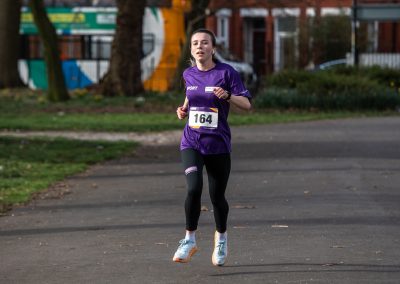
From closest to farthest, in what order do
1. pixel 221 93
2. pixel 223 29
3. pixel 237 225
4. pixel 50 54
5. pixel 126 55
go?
pixel 221 93
pixel 237 225
pixel 50 54
pixel 126 55
pixel 223 29

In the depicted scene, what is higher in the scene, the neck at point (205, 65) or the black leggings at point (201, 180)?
the neck at point (205, 65)

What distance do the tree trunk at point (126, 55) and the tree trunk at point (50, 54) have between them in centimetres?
153

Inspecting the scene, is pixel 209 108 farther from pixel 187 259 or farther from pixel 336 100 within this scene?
pixel 336 100

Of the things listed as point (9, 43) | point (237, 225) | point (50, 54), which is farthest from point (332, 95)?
point (237, 225)

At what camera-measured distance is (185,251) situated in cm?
853

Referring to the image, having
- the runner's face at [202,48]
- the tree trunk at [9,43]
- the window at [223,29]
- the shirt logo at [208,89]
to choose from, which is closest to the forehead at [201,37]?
the runner's face at [202,48]

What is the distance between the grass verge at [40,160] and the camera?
14125 mm

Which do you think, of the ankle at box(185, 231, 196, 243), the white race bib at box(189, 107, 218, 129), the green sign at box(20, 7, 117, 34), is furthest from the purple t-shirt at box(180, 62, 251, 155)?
the green sign at box(20, 7, 117, 34)

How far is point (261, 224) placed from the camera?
10680 mm

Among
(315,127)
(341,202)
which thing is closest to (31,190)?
(341,202)

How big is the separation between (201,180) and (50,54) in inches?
961

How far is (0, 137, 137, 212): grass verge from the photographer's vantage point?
556 inches

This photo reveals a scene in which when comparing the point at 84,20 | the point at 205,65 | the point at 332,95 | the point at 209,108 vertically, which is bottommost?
the point at 332,95

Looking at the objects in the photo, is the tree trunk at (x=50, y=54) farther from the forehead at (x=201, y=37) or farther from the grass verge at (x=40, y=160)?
the forehead at (x=201, y=37)
